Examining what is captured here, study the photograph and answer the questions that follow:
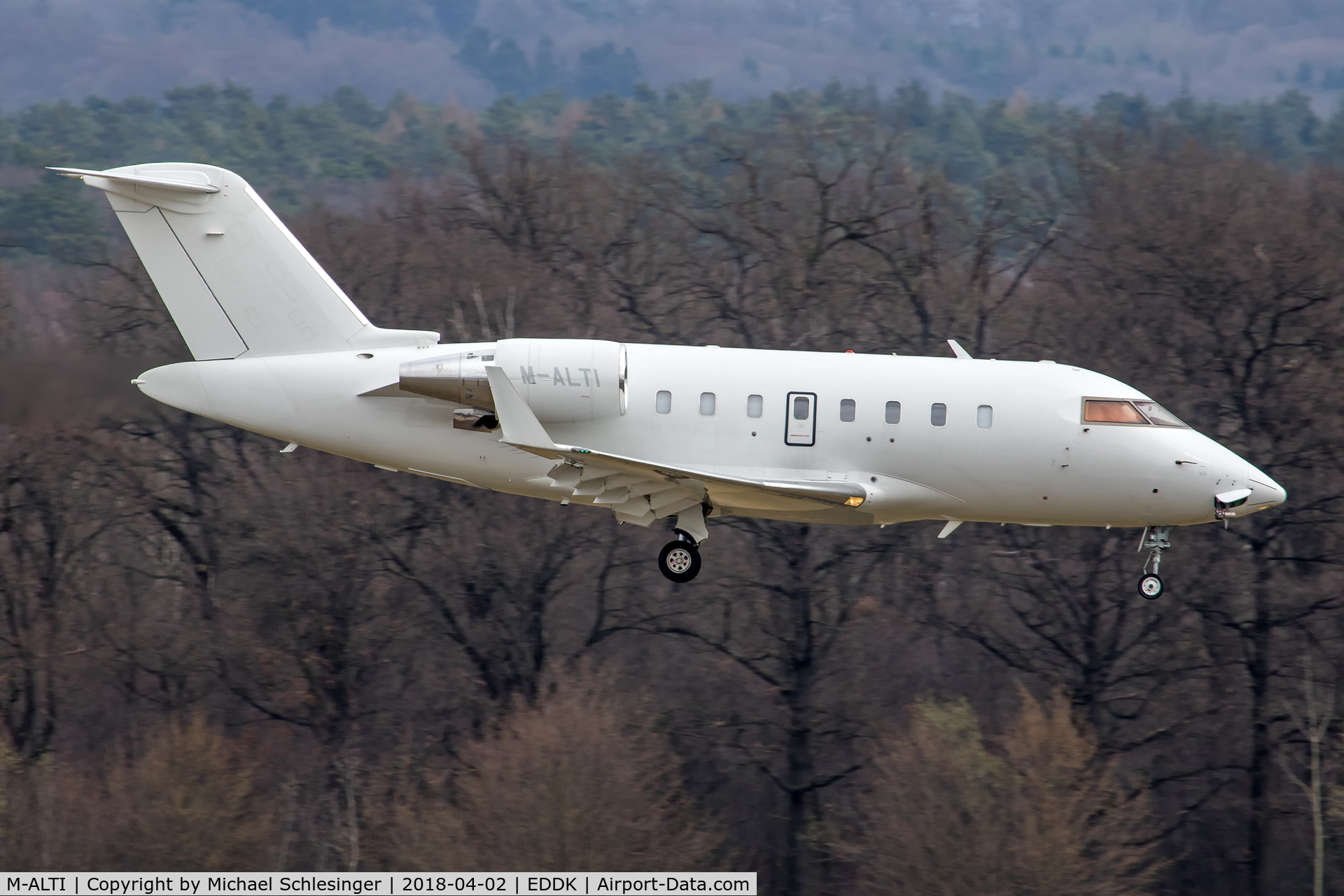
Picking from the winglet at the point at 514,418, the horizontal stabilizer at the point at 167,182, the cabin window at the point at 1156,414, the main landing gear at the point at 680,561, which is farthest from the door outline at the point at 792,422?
the horizontal stabilizer at the point at 167,182

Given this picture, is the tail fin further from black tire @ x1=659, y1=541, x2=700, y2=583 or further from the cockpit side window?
the cockpit side window

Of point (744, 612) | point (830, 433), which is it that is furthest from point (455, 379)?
point (744, 612)

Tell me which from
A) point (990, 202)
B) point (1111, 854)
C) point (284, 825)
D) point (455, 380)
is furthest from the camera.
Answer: point (990, 202)

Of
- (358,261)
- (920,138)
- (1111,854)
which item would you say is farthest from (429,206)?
(920,138)

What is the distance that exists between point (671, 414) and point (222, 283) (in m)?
6.64

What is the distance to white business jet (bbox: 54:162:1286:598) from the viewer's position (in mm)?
20375

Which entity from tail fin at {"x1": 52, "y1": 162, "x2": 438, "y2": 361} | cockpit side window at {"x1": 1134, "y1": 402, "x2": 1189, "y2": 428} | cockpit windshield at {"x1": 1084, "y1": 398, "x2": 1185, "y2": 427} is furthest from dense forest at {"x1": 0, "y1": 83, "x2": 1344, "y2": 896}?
cockpit windshield at {"x1": 1084, "y1": 398, "x2": 1185, "y2": 427}

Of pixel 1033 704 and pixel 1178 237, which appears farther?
pixel 1178 237

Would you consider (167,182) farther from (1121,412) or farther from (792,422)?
(1121,412)

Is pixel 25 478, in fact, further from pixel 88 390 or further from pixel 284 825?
pixel 88 390

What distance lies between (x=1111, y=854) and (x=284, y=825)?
19.0 meters

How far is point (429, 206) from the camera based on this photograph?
4672cm

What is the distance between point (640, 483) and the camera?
2047 cm

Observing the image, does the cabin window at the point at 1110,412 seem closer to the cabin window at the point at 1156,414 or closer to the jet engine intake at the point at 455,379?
the cabin window at the point at 1156,414
